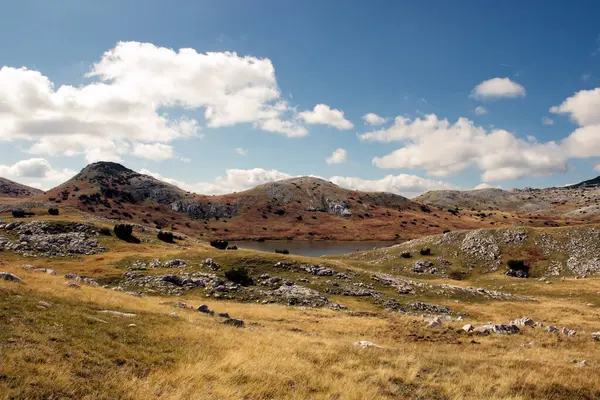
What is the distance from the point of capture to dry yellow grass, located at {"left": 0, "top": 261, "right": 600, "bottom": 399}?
9.90 metres

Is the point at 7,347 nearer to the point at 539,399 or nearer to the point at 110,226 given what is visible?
the point at 539,399

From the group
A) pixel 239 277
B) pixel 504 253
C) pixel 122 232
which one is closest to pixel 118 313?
pixel 239 277

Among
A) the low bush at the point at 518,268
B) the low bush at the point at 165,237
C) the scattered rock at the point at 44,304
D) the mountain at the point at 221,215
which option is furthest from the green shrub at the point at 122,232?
the mountain at the point at 221,215

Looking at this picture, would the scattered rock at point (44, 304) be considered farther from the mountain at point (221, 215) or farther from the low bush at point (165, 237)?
the mountain at point (221, 215)

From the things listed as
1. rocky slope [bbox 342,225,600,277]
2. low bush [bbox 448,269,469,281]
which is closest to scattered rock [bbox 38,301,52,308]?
rocky slope [bbox 342,225,600,277]

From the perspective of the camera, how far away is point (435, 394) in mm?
11805

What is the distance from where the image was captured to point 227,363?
41.5ft

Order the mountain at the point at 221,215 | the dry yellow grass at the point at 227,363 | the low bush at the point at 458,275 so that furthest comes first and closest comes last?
1. the mountain at the point at 221,215
2. the low bush at the point at 458,275
3. the dry yellow grass at the point at 227,363

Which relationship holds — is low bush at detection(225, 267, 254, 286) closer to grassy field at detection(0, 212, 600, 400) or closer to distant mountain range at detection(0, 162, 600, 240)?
grassy field at detection(0, 212, 600, 400)

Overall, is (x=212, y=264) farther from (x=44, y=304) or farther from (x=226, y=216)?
(x=226, y=216)

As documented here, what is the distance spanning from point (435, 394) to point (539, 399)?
3465 mm

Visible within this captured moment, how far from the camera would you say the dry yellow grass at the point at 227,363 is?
990 cm

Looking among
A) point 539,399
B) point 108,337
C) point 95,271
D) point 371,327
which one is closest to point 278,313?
point 371,327

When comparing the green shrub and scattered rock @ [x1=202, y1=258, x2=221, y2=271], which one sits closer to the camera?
scattered rock @ [x1=202, y1=258, x2=221, y2=271]
